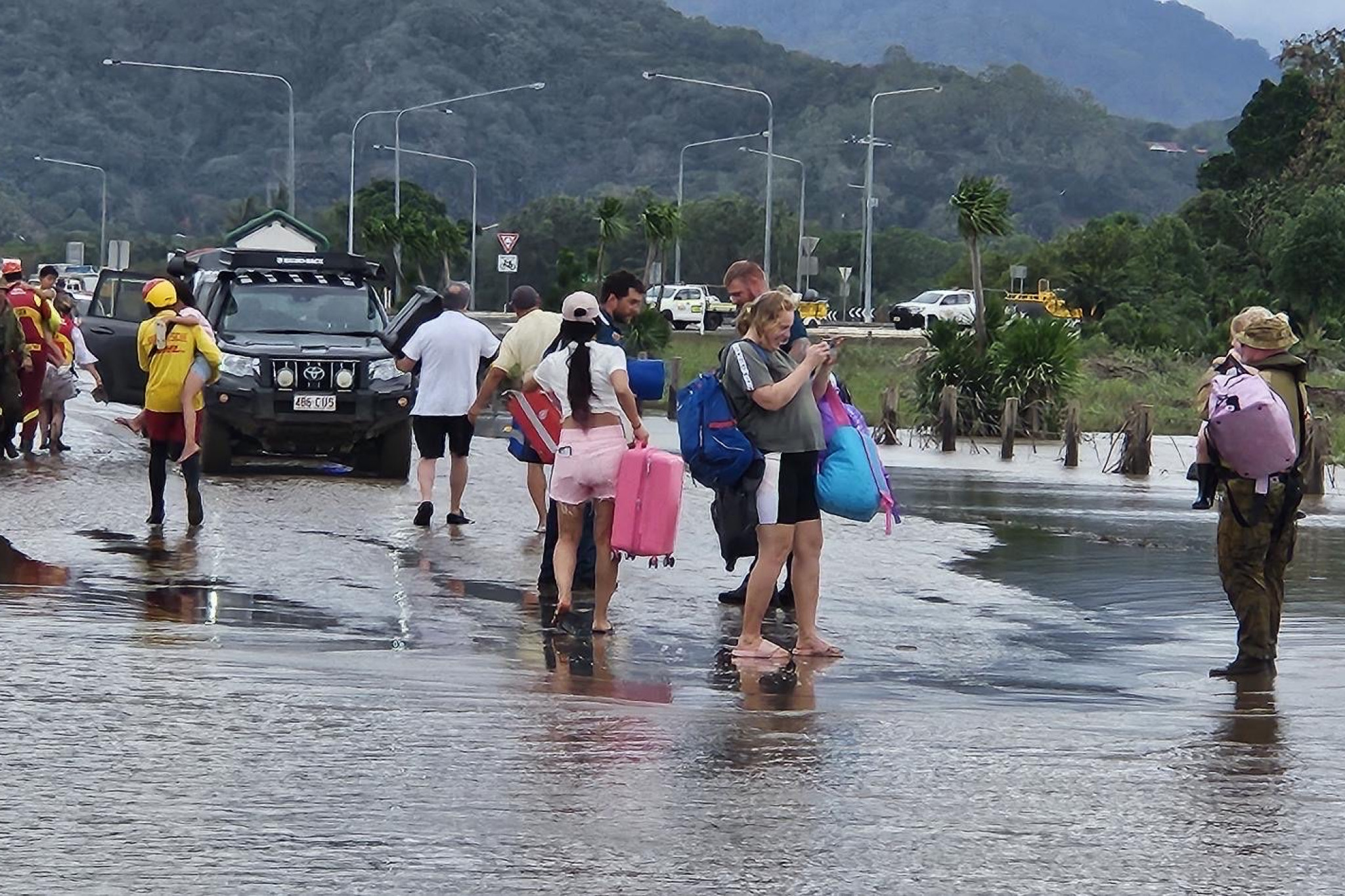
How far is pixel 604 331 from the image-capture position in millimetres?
11617

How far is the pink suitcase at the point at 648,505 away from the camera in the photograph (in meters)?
10.6

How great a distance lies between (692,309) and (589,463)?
6057cm

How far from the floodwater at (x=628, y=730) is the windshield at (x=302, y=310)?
566cm

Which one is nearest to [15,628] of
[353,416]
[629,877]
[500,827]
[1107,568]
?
[500,827]

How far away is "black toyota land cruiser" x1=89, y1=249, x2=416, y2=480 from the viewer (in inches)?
765

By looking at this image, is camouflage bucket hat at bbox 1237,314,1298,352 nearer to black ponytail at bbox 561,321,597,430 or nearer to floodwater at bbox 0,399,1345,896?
floodwater at bbox 0,399,1345,896

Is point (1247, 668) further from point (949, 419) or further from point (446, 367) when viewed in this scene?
point (949, 419)

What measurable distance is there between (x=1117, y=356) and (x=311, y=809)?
133 feet

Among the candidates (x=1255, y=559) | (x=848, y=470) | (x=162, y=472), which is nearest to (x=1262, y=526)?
(x=1255, y=559)

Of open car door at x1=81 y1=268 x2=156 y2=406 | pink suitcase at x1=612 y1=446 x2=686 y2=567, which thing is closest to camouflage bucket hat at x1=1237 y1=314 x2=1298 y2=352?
pink suitcase at x1=612 y1=446 x2=686 y2=567

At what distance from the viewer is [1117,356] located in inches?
1810

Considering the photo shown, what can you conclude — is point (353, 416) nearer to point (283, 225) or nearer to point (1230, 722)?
point (1230, 722)

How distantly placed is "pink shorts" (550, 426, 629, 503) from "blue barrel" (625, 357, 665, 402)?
0.39 m

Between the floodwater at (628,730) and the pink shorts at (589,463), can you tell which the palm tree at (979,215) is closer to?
the floodwater at (628,730)
